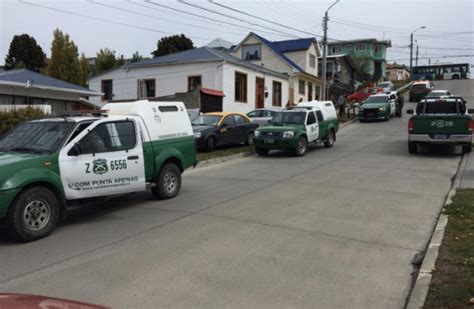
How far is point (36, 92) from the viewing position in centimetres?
2456

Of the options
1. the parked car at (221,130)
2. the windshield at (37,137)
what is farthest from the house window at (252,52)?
the windshield at (37,137)

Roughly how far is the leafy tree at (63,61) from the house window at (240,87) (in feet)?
79.9

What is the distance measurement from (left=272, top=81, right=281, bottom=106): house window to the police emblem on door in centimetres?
3073

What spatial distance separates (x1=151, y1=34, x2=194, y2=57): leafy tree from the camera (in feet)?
184

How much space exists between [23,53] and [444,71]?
204 feet

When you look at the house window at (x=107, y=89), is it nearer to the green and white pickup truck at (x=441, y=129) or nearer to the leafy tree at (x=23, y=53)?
the green and white pickup truck at (x=441, y=129)

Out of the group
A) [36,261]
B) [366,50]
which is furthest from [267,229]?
[366,50]

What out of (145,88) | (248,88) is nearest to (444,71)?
(248,88)

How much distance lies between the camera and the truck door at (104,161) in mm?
7332

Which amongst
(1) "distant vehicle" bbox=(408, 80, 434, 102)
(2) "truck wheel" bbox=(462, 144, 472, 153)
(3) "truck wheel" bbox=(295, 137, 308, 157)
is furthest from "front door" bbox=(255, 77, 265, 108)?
(1) "distant vehicle" bbox=(408, 80, 434, 102)

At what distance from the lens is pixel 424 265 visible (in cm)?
542

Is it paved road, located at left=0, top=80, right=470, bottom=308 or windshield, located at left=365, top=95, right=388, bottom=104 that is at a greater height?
windshield, located at left=365, top=95, right=388, bottom=104

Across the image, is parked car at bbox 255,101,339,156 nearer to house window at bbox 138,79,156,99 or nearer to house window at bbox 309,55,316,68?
house window at bbox 138,79,156,99

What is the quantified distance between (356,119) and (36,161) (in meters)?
30.5
